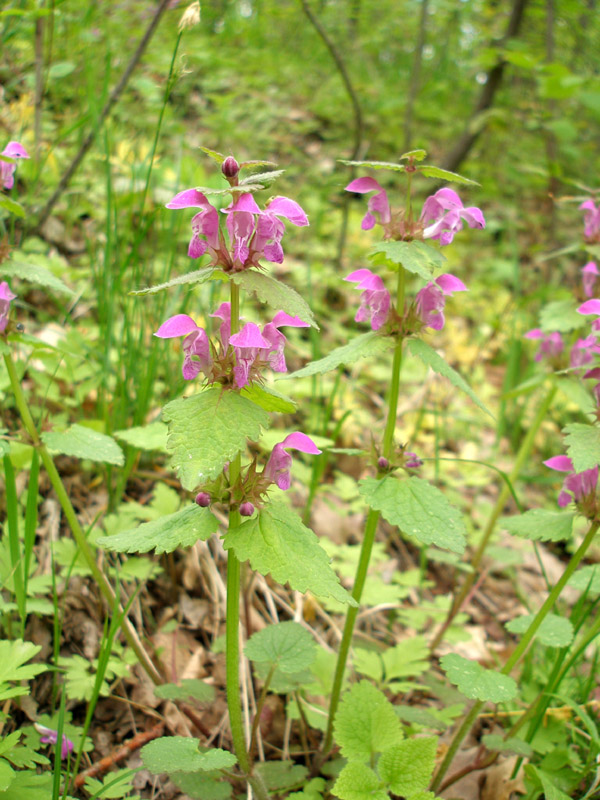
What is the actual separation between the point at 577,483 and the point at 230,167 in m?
1.25

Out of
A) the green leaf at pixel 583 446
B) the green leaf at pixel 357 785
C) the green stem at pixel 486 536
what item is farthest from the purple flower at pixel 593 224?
the green leaf at pixel 357 785

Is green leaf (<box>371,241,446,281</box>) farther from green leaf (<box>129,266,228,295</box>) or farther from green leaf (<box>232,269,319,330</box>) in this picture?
green leaf (<box>129,266,228,295</box>)

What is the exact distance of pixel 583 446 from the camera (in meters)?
1.37

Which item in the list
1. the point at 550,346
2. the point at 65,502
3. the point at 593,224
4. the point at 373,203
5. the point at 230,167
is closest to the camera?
the point at 230,167

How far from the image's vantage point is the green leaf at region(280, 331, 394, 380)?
1.43 metres

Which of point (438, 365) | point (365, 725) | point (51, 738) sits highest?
point (438, 365)

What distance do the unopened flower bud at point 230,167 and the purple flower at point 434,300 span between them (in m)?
0.65

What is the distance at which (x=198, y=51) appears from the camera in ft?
21.6

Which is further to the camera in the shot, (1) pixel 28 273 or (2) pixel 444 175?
(1) pixel 28 273

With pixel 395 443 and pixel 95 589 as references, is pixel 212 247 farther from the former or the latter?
pixel 95 589

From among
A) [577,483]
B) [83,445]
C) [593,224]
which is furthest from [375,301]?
[593,224]

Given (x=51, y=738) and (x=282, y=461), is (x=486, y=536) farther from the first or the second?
(x=51, y=738)

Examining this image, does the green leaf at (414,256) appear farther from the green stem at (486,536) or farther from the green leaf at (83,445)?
the green stem at (486,536)

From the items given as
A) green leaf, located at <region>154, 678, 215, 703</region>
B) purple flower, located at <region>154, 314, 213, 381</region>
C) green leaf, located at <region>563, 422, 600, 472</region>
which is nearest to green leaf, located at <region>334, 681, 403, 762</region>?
green leaf, located at <region>154, 678, 215, 703</region>
